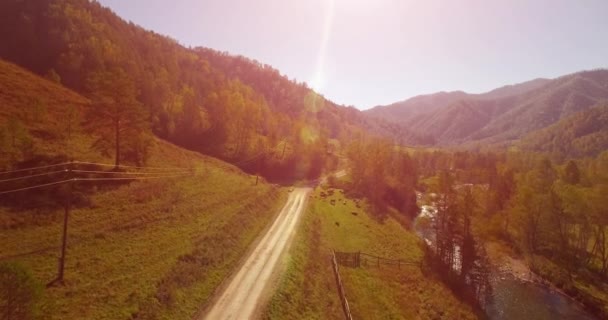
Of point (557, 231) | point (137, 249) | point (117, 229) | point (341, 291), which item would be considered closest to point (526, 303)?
point (557, 231)

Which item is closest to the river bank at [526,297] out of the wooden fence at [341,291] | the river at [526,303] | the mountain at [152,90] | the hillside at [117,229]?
the river at [526,303]

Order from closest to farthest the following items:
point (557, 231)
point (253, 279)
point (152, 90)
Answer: point (253, 279) → point (557, 231) → point (152, 90)

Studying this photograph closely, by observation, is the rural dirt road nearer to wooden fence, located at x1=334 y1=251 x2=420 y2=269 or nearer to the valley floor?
the valley floor

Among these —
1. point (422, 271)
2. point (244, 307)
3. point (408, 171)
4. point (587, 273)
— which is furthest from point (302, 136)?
point (244, 307)

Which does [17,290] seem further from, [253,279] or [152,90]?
[152,90]

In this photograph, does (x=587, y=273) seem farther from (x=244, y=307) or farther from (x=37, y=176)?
(x=37, y=176)
